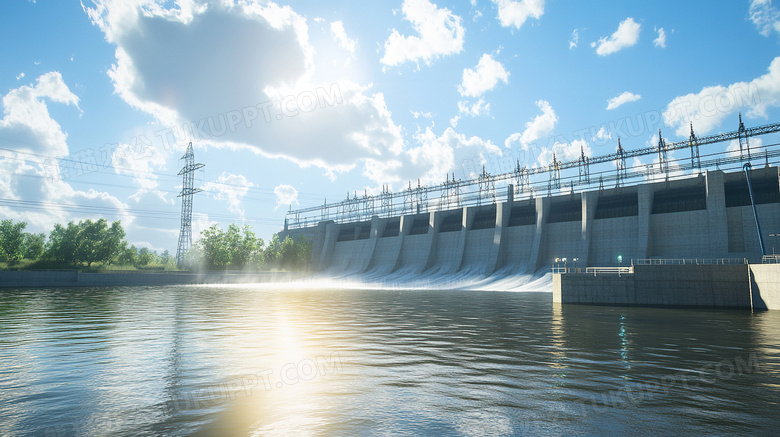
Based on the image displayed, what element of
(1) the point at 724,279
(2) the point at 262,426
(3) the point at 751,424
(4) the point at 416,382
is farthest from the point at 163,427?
(1) the point at 724,279

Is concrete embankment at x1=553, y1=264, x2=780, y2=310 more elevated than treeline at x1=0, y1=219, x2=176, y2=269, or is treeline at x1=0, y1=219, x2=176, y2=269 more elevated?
treeline at x1=0, y1=219, x2=176, y2=269

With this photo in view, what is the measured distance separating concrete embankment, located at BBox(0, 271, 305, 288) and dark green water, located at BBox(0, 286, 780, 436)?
51.2 m

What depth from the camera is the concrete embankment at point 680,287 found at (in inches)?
1192

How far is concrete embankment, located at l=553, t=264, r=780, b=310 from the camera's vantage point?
30.3 m

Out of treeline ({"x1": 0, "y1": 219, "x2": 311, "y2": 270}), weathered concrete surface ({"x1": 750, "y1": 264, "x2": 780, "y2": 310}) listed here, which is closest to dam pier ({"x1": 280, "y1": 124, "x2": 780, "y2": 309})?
weathered concrete surface ({"x1": 750, "y1": 264, "x2": 780, "y2": 310})

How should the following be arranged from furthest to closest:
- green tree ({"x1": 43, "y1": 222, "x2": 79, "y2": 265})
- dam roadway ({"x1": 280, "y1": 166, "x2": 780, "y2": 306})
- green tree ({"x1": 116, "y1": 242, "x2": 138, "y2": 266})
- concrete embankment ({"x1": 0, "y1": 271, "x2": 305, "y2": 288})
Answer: green tree ({"x1": 116, "y1": 242, "x2": 138, "y2": 266}), green tree ({"x1": 43, "y1": 222, "x2": 79, "y2": 265}), concrete embankment ({"x1": 0, "y1": 271, "x2": 305, "y2": 288}), dam roadway ({"x1": 280, "y1": 166, "x2": 780, "y2": 306})

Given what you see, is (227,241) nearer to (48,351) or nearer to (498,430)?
(48,351)

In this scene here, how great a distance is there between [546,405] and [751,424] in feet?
9.35

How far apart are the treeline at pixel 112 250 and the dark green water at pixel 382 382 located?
74.7 meters

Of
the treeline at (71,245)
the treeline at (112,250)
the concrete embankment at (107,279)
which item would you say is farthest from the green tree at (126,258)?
the concrete embankment at (107,279)

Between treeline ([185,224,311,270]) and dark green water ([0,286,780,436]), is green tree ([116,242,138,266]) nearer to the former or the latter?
treeline ([185,224,311,270])

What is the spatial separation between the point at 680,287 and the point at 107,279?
7005cm

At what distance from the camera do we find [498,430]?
6082mm

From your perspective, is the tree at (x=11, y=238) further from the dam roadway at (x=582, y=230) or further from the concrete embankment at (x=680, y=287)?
the concrete embankment at (x=680, y=287)
